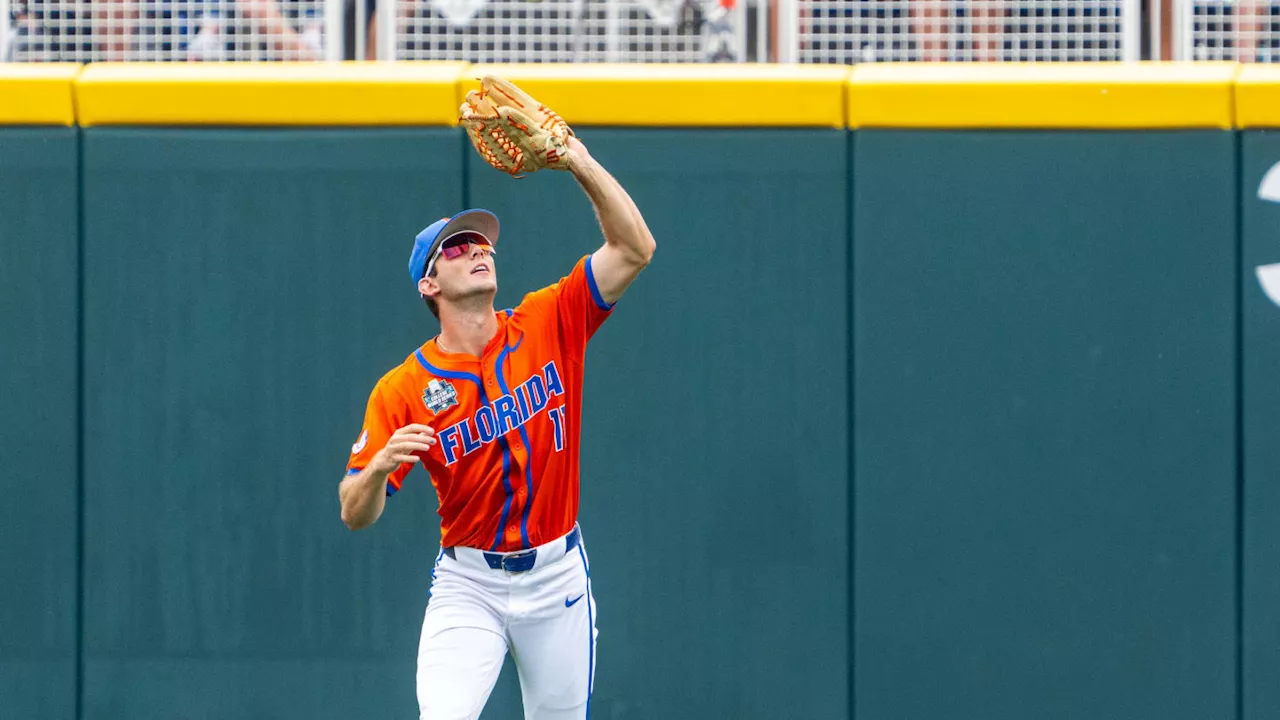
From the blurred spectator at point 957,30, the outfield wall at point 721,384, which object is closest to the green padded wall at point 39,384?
the outfield wall at point 721,384

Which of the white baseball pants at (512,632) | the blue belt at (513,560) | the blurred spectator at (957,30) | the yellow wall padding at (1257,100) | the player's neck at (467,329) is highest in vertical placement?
the blurred spectator at (957,30)

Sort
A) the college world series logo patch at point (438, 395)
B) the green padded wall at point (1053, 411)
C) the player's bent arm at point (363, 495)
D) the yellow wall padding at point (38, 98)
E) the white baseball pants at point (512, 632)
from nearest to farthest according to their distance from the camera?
the player's bent arm at point (363, 495) < the white baseball pants at point (512, 632) < the college world series logo patch at point (438, 395) < the green padded wall at point (1053, 411) < the yellow wall padding at point (38, 98)

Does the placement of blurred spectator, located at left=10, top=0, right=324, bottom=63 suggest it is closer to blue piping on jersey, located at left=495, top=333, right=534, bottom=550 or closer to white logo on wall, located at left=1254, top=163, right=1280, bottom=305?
blue piping on jersey, located at left=495, top=333, right=534, bottom=550

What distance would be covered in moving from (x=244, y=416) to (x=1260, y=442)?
329 centimetres

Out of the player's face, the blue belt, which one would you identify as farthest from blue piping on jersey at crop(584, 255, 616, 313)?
the blue belt

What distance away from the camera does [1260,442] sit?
4941 millimetres

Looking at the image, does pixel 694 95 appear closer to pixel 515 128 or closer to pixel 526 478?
pixel 515 128

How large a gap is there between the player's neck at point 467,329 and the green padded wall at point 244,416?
0.87 meters

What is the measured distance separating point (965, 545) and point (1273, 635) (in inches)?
39.8

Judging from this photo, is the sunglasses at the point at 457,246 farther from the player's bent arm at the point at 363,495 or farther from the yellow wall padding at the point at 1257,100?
the yellow wall padding at the point at 1257,100

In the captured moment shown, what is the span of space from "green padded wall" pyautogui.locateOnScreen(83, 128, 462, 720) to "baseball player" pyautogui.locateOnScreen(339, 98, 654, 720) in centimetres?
89

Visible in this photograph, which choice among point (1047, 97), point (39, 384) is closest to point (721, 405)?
point (1047, 97)

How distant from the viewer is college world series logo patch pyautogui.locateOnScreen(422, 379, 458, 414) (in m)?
4.16

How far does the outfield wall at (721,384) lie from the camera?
496 cm
